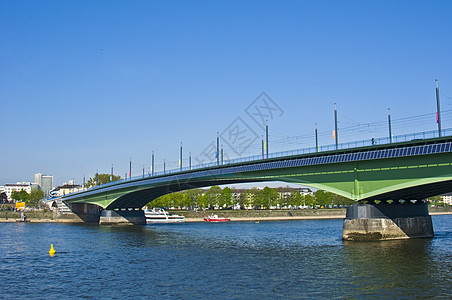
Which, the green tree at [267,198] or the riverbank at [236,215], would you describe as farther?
the green tree at [267,198]

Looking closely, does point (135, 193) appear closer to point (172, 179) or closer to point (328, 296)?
point (172, 179)

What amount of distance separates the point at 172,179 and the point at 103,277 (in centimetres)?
5084

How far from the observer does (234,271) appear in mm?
35906

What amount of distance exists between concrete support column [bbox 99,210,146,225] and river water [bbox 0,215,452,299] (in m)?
53.8

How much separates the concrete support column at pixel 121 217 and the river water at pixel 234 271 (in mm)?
53847

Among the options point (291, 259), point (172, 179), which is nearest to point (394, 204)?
point (291, 259)

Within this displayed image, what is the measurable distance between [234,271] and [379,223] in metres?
23.9

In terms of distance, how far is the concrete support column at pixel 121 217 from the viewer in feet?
356

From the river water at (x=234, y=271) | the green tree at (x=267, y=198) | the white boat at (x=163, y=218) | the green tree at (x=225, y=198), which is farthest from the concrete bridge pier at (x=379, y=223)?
the green tree at (x=225, y=198)

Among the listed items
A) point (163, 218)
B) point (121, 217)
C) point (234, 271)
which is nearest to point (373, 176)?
point (234, 271)

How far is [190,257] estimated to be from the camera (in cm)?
4497

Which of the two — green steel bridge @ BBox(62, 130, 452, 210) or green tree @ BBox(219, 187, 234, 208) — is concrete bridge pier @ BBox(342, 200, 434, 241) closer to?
green steel bridge @ BBox(62, 130, 452, 210)

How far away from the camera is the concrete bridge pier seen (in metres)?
52.0

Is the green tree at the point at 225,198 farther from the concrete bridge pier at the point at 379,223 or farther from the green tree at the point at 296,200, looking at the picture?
the concrete bridge pier at the point at 379,223
